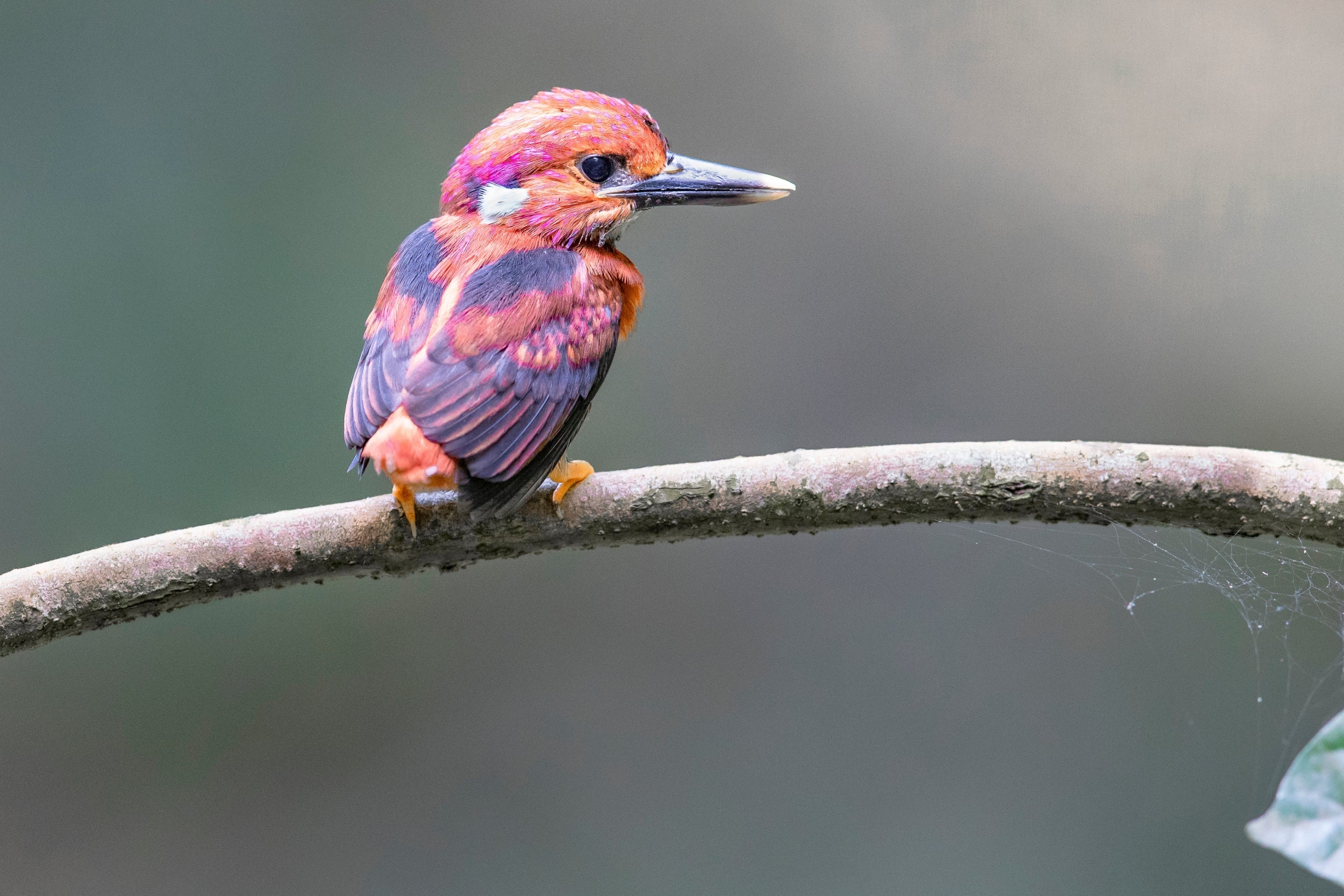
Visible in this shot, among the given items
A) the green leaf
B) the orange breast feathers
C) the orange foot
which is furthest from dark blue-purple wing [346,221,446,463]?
the green leaf

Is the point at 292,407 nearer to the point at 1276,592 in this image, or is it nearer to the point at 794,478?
the point at 794,478

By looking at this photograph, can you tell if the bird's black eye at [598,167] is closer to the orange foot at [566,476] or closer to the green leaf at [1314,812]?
the orange foot at [566,476]

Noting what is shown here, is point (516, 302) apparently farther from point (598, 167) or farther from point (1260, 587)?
point (1260, 587)

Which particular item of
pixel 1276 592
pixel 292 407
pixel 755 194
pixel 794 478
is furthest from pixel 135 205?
pixel 1276 592

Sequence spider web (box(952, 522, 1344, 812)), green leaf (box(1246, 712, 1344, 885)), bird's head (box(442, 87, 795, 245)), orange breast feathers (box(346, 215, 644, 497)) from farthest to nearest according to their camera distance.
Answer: spider web (box(952, 522, 1344, 812)), bird's head (box(442, 87, 795, 245)), orange breast feathers (box(346, 215, 644, 497)), green leaf (box(1246, 712, 1344, 885))

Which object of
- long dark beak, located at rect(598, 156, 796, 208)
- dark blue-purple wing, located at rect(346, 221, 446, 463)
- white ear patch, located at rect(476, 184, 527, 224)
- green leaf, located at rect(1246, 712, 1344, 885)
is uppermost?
long dark beak, located at rect(598, 156, 796, 208)

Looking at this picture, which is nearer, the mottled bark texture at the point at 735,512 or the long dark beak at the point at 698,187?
the mottled bark texture at the point at 735,512

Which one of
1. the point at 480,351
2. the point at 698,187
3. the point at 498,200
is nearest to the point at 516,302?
the point at 480,351

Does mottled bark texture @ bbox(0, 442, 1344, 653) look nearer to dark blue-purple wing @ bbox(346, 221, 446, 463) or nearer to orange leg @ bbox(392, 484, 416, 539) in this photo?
orange leg @ bbox(392, 484, 416, 539)

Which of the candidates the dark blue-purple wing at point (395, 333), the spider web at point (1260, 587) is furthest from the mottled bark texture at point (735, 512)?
the spider web at point (1260, 587)
